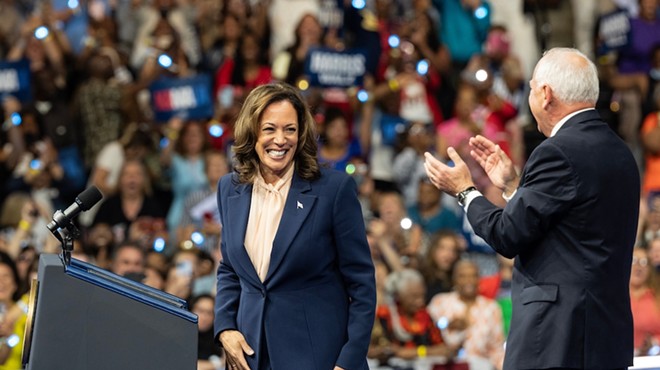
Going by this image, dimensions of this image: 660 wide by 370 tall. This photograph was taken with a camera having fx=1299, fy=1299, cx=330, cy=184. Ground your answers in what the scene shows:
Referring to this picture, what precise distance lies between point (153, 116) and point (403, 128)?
68.7 inches

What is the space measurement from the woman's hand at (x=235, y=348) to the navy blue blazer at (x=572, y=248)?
758 mm

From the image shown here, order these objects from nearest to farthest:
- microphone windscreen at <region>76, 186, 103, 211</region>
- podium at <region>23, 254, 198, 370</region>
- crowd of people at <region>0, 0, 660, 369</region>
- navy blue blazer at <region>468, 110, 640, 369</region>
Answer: podium at <region>23, 254, 198, 370</region>, microphone windscreen at <region>76, 186, 103, 211</region>, navy blue blazer at <region>468, 110, 640, 369</region>, crowd of people at <region>0, 0, 660, 369</region>

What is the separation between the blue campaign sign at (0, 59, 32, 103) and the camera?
873 cm

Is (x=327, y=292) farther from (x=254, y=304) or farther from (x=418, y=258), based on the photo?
(x=418, y=258)

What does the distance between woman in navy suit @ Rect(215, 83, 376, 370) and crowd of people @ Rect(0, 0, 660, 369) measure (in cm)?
315

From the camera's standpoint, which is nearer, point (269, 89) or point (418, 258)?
point (269, 89)

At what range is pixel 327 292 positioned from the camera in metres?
3.75

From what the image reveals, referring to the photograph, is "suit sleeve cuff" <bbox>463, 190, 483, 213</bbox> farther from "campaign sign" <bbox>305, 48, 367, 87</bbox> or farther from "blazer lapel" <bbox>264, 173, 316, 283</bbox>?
"campaign sign" <bbox>305, 48, 367, 87</bbox>

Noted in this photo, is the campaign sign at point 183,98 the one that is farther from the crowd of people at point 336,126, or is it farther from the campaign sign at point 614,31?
the campaign sign at point 614,31

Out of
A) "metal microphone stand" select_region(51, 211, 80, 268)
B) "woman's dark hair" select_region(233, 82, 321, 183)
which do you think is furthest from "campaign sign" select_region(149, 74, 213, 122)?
"metal microphone stand" select_region(51, 211, 80, 268)

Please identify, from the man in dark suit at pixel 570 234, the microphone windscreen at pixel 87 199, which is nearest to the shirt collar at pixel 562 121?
the man in dark suit at pixel 570 234

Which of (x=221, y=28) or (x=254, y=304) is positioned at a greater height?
(x=221, y=28)

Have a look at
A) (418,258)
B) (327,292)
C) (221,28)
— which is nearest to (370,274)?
(327,292)

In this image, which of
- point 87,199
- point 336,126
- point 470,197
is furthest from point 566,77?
point 336,126
